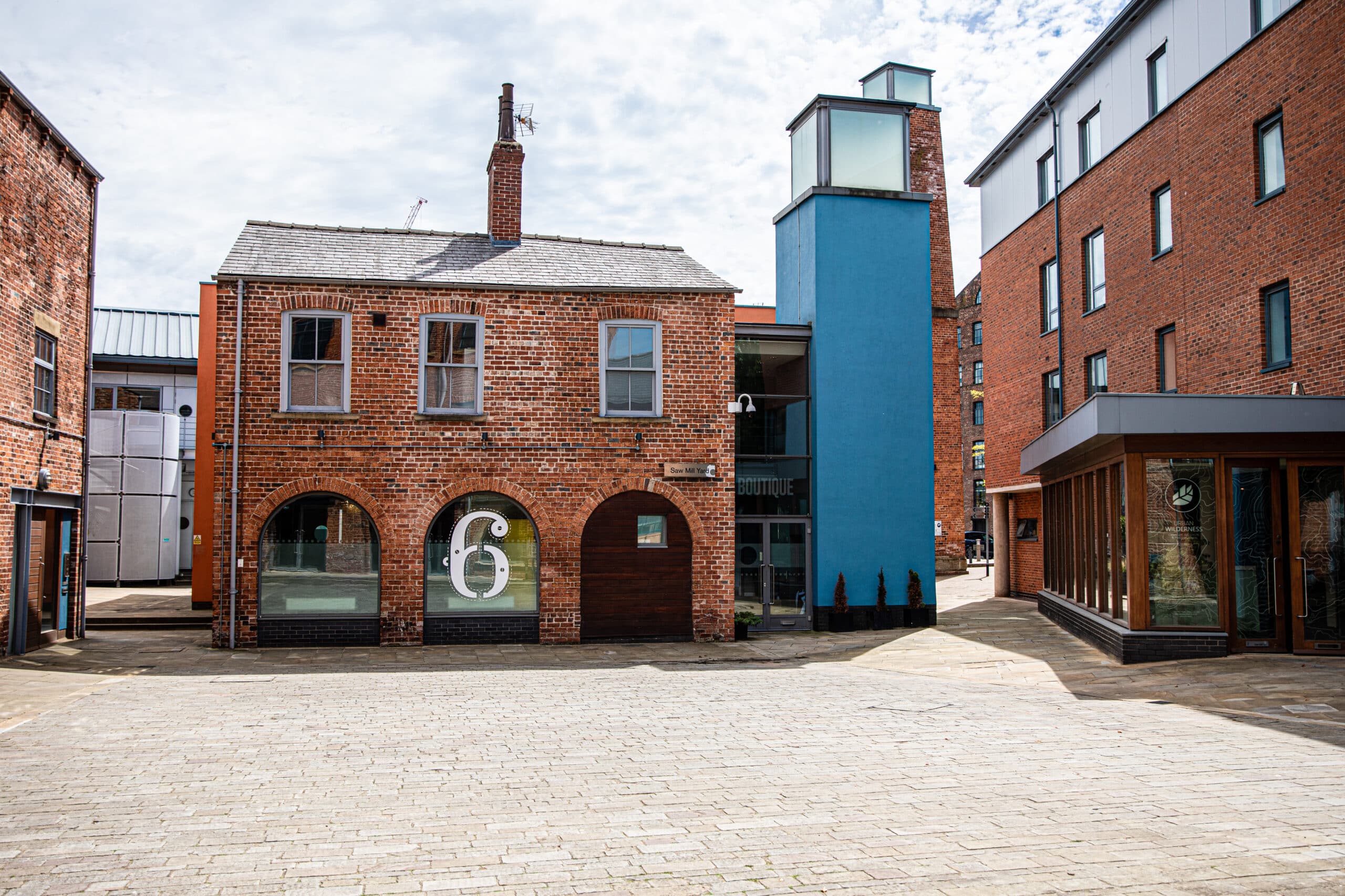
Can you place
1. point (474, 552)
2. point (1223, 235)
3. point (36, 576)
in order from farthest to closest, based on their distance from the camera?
point (1223, 235) < point (474, 552) < point (36, 576)

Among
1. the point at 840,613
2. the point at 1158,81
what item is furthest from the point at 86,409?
the point at 1158,81

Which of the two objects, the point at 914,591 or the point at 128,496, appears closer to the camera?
the point at 914,591

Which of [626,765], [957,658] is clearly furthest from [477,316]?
[626,765]

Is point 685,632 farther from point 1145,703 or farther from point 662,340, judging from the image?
point 1145,703

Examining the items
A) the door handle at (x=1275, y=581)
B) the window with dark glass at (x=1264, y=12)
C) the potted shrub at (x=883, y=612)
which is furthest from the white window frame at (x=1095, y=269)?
the door handle at (x=1275, y=581)

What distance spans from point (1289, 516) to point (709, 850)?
34.9 ft

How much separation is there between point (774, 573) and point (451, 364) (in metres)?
6.66

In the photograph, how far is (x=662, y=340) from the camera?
58.5ft

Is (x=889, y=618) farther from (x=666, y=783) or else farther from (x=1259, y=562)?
(x=666, y=783)

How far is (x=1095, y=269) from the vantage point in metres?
23.4

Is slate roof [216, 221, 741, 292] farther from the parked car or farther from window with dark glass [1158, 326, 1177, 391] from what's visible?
the parked car

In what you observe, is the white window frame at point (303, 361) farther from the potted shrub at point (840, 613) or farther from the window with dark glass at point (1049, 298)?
the window with dark glass at point (1049, 298)

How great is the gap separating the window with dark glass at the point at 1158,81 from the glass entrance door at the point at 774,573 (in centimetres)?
1038

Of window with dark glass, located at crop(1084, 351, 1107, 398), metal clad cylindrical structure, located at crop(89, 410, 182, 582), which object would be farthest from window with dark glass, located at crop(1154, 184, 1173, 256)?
metal clad cylindrical structure, located at crop(89, 410, 182, 582)
